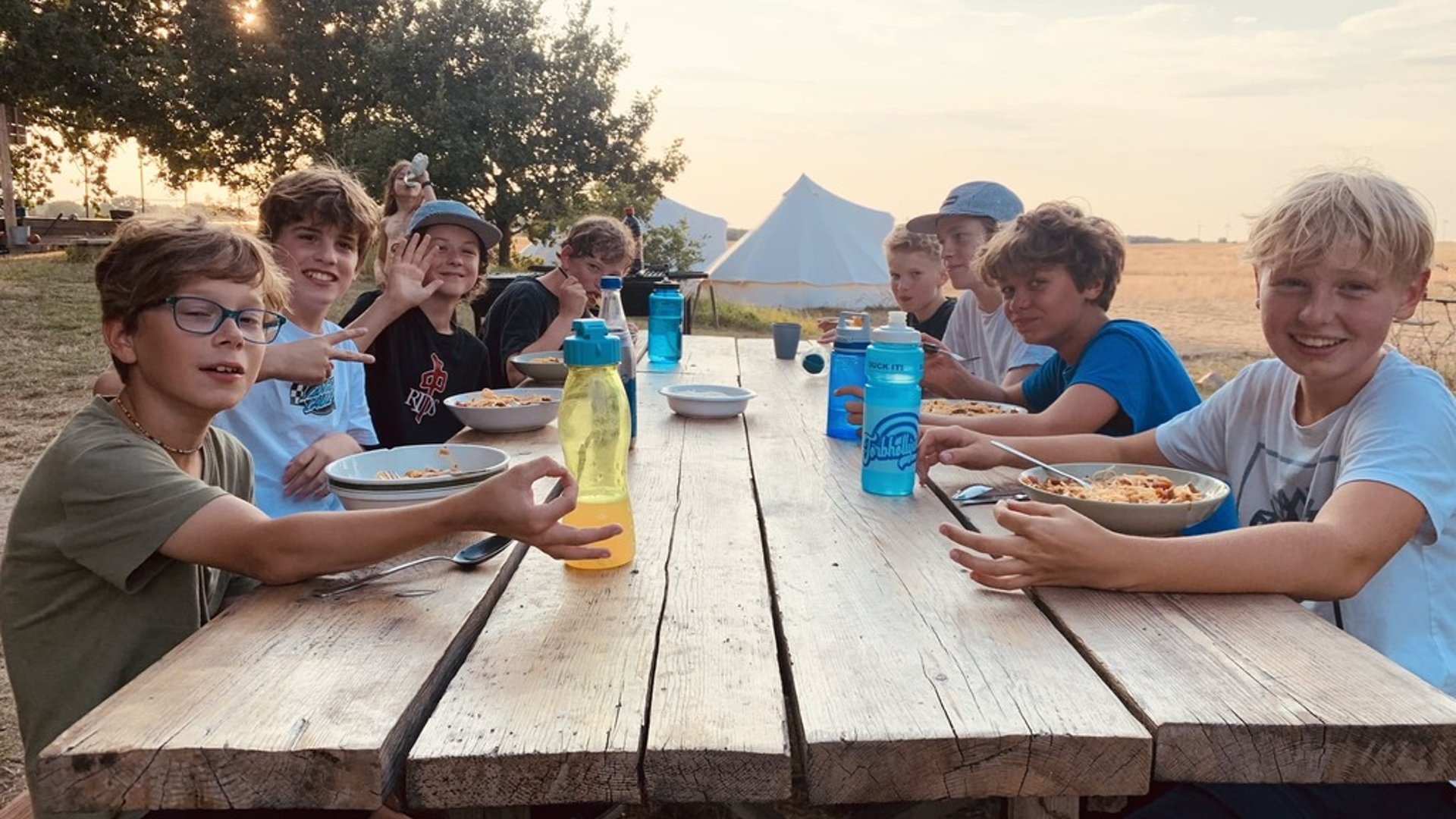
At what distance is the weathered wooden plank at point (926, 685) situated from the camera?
3.26ft

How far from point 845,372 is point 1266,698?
1.54 metres

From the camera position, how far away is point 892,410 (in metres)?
1.87

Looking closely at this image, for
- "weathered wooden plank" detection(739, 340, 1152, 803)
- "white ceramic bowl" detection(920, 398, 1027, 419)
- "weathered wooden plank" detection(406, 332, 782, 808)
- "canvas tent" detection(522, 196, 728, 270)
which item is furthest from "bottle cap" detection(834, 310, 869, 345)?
"canvas tent" detection(522, 196, 728, 270)

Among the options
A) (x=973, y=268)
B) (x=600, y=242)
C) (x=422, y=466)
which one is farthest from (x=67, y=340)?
(x=422, y=466)

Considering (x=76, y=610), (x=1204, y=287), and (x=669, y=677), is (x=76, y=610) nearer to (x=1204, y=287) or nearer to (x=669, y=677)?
(x=669, y=677)

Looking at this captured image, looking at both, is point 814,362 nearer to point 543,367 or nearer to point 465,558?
point 543,367

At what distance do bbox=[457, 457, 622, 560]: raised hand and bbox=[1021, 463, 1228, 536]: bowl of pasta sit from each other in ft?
2.59

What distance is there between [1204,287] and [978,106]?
49.5 feet

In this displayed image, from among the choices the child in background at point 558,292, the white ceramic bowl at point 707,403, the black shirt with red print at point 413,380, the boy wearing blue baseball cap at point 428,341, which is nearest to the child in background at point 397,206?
the boy wearing blue baseball cap at point 428,341

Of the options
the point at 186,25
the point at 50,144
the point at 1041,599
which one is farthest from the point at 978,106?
the point at 50,144

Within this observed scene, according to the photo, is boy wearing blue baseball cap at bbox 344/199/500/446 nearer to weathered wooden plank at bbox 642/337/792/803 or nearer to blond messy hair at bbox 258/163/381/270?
blond messy hair at bbox 258/163/381/270

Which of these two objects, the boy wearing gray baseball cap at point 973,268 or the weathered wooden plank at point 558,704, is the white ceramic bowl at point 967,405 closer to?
the boy wearing gray baseball cap at point 973,268

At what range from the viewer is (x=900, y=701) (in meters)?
1.07

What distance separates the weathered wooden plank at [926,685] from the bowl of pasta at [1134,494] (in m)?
0.23
